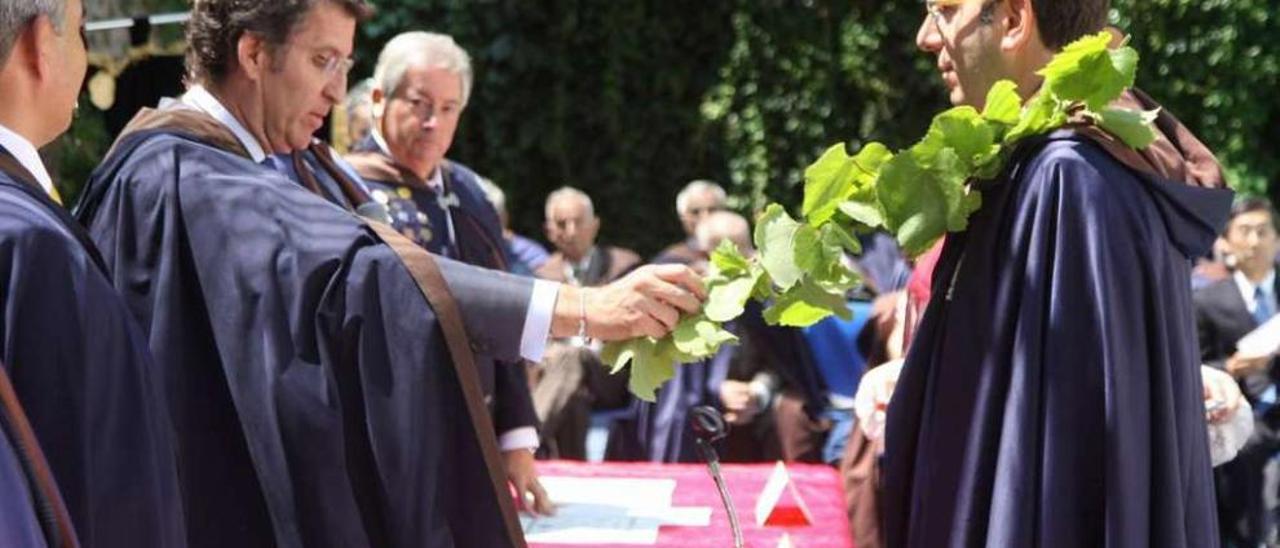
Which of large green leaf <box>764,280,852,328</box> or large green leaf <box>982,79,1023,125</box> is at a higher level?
large green leaf <box>982,79,1023,125</box>

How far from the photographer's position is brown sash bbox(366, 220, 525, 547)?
10.6 feet

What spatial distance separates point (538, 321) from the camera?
347 centimetres

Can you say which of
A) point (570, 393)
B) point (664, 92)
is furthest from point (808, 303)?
point (664, 92)

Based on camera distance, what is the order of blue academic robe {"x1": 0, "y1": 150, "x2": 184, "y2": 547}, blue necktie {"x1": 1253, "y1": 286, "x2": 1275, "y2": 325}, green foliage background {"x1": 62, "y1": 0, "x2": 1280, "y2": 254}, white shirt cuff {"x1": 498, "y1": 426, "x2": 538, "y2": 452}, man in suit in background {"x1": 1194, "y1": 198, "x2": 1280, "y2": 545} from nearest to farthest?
1. blue academic robe {"x1": 0, "y1": 150, "x2": 184, "y2": 547}
2. white shirt cuff {"x1": 498, "y1": 426, "x2": 538, "y2": 452}
3. man in suit in background {"x1": 1194, "y1": 198, "x2": 1280, "y2": 545}
4. blue necktie {"x1": 1253, "y1": 286, "x2": 1275, "y2": 325}
5. green foliage background {"x1": 62, "y1": 0, "x2": 1280, "y2": 254}

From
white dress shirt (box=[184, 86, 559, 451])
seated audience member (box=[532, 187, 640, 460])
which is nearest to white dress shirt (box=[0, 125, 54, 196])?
white dress shirt (box=[184, 86, 559, 451])

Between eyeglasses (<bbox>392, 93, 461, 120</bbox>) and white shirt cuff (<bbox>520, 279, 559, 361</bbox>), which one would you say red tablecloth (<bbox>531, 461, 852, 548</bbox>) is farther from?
eyeglasses (<bbox>392, 93, 461, 120</bbox>)

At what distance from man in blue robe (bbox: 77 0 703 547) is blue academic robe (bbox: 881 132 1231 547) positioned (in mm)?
540

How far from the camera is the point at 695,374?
8.23 meters

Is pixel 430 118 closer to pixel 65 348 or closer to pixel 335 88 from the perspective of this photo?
pixel 335 88

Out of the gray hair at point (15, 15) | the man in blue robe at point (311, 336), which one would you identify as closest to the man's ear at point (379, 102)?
the man in blue robe at point (311, 336)

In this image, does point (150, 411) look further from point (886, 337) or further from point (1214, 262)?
point (1214, 262)

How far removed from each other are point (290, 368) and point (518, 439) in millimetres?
1634

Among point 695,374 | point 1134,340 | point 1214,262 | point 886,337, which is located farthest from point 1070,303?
point 1214,262

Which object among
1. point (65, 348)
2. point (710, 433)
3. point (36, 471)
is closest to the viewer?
point (36, 471)
